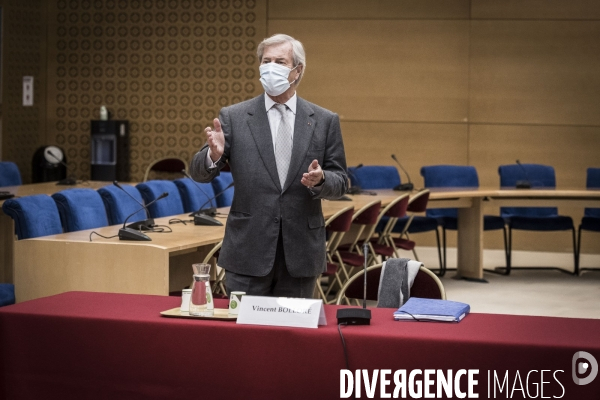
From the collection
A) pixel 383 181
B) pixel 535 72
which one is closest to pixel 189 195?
pixel 383 181

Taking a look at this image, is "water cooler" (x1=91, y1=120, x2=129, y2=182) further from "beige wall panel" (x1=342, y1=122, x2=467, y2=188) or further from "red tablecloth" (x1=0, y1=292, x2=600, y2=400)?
"red tablecloth" (x1=0, y1=292, x2=600, y2=400)

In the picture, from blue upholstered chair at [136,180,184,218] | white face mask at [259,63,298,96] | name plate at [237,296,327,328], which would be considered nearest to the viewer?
name plate at [237,296,327,328]

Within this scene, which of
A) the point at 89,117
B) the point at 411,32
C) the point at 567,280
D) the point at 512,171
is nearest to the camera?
the point at 567,280

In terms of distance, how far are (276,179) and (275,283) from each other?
0.39 m

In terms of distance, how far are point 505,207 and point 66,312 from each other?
7500 millimetres

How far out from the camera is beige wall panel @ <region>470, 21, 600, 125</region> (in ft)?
34.4

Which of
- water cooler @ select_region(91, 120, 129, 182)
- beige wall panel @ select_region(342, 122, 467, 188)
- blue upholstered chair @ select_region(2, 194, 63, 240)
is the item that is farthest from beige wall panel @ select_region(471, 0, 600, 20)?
blue upholstered chair @ select_region(2, 194, 63, 240)

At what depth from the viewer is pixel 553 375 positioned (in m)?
2.27

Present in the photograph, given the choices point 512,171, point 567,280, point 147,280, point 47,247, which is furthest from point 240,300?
point 512,171

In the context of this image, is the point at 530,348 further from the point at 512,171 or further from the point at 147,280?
the point at 512,171

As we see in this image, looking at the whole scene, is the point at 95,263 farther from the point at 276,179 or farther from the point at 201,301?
the point at 201,301

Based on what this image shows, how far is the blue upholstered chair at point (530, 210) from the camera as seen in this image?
8953mm

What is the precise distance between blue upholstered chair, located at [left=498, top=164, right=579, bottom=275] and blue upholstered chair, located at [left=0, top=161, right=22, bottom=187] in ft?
16.4

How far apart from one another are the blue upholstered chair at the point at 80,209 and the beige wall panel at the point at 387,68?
558 centimetres
